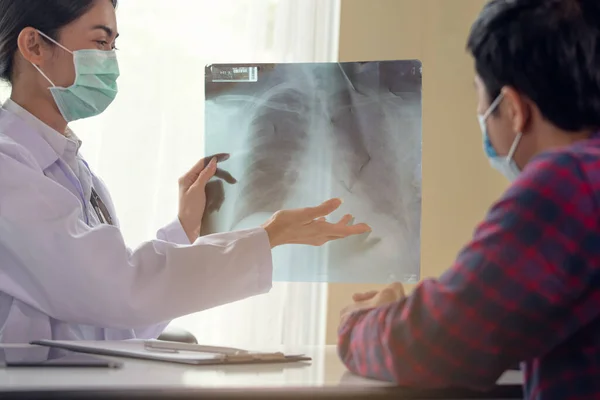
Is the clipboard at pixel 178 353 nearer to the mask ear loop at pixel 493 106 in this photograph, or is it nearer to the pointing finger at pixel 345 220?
the mask ear loop at pixel 493 106

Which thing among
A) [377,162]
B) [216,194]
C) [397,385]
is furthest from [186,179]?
[397,385]

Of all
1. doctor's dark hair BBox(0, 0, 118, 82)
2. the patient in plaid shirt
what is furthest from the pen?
doctor's dark hair BBox(0, 0, 118, 82)

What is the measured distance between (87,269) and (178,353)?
0.29 meters

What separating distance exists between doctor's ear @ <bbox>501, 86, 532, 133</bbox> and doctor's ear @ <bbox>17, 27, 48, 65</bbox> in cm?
110

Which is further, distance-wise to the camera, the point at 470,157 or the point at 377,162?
the point at 470,157

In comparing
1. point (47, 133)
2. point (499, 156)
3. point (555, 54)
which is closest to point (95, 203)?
point (47, 133)

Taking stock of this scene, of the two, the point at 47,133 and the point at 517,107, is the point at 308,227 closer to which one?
the point at 47,133

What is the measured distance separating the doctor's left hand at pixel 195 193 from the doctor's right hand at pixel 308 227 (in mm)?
290

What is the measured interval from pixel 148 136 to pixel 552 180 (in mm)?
1944

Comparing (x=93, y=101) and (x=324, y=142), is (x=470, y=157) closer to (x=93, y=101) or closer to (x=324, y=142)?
(x=324, y=142)

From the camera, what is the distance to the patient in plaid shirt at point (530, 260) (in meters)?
0.78

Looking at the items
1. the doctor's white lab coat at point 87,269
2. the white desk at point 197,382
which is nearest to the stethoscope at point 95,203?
the doctor's white lab coat at point 87,269

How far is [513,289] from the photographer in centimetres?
79

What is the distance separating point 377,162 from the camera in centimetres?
180
